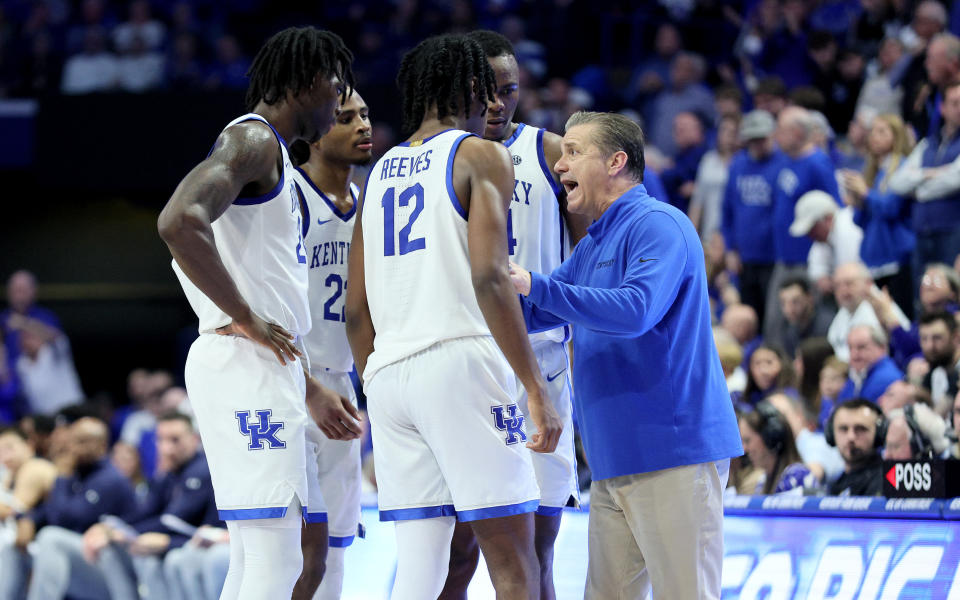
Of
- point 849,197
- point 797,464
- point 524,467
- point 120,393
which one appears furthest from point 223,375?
point 120,393

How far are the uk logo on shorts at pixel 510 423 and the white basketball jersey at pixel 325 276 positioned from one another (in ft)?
3.93

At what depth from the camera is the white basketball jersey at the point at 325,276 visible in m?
4.88

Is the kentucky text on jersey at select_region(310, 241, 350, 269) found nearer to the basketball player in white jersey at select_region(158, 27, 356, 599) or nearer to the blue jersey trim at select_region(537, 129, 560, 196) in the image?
the basketball player in white jersey at select_region(158, 27, 356, 599)

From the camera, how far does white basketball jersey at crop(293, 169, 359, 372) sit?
16.0 ft

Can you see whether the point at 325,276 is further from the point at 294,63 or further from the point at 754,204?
the point at 754,204

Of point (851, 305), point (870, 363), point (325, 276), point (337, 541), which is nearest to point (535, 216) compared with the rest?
point (325, 276)

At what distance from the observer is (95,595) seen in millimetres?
8594

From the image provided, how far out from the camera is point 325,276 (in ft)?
16.1

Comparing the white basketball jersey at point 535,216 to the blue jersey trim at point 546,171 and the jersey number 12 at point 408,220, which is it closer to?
the blue jersey trim at point 546,171

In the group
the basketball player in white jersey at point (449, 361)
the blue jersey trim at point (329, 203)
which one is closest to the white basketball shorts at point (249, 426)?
the basketball player in white jersey at point (449, 361)

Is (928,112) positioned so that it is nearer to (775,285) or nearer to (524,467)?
(775,285)

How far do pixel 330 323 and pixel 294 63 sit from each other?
1.14m

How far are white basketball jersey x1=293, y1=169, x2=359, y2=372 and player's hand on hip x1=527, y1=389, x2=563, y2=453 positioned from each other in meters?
1.27

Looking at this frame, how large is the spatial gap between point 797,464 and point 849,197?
3.14 metres
